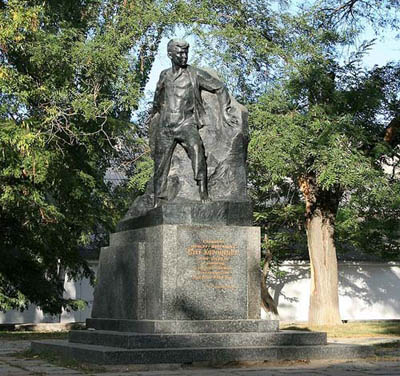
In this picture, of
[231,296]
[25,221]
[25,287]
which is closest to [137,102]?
[25,221]

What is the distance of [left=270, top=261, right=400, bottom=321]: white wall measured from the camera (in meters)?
33.5

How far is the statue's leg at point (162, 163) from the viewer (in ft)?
37.9

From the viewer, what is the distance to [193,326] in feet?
33.7

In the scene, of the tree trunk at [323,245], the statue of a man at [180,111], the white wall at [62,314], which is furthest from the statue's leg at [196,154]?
the white wall at [62,314]

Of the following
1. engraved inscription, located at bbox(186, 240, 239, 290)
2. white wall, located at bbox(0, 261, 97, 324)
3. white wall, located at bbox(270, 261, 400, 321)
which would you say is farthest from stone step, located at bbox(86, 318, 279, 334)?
white wall, located at bbox(270, 261, 400, 321)

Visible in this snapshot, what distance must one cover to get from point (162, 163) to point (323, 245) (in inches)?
471

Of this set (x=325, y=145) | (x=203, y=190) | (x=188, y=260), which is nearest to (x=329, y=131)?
(x=325, y=145)

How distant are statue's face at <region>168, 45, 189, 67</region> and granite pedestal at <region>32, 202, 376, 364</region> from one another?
201cm

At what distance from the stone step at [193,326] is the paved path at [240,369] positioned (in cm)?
86

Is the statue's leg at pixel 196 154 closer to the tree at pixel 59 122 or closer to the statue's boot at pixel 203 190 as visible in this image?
the statue's boot at pixel 203 190

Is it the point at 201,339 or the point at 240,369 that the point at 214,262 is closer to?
the point at 201,339

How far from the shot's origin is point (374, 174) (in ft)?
65.6

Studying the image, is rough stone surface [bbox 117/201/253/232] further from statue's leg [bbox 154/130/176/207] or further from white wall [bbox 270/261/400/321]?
white wall [bbox 270/261/400/321]

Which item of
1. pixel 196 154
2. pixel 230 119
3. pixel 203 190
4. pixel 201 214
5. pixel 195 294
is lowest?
pixel 195 294
